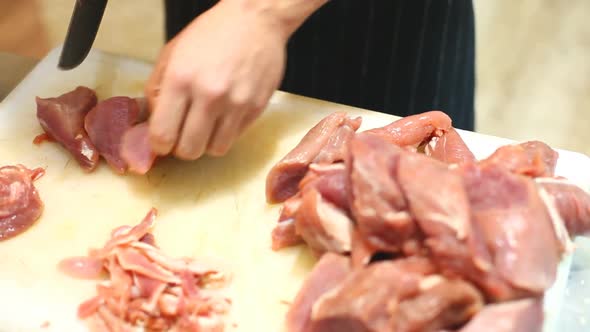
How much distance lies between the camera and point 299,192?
1.49 m

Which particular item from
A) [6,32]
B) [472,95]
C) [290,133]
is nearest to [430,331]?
[290,133]

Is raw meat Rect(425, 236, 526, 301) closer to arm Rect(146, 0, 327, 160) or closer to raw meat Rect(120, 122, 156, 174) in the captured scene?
arm Rect(146, 0, 327, 160)

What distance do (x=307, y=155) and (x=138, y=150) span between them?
0.38 metres

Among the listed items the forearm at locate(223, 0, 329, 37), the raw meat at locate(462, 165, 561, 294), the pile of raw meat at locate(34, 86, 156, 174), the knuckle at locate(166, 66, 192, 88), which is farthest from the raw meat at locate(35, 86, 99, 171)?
the raw meat at locate(462, 165, 561, 294)

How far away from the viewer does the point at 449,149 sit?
1590 mm

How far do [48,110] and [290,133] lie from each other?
1.89 ft

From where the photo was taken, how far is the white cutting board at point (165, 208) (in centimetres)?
142

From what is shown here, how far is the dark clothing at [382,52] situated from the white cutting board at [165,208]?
0.73 feet

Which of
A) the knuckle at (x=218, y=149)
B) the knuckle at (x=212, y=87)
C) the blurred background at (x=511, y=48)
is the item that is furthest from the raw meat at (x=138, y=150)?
the blurred background at (x=511, y=48)

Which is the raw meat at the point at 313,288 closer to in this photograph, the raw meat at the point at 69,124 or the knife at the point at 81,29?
the raw meat at the point at 69,124

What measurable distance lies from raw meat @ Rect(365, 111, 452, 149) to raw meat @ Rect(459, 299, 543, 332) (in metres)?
0.49

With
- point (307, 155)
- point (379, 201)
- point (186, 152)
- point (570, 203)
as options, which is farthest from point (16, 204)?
point (570, 203)

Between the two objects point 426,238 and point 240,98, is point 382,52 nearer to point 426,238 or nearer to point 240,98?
point 240,98

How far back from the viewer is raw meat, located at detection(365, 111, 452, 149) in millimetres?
1605
